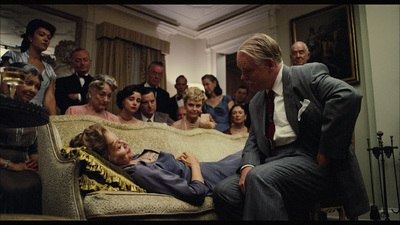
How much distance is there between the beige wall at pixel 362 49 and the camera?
4.36 meters

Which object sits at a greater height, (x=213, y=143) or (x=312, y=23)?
(x=312, y=23)

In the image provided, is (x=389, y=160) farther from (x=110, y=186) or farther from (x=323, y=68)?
(x=110, y=186)

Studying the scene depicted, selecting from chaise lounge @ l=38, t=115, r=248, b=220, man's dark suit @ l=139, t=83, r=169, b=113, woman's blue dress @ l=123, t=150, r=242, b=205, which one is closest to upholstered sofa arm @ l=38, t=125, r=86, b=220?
chaise lounge @ l=38, t=115, r=248, b=220

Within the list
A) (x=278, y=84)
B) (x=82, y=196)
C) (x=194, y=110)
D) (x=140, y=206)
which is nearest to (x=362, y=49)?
(x=194, y=110)

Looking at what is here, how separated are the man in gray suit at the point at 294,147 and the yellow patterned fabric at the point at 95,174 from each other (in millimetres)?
606

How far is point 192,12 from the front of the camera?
297 inches

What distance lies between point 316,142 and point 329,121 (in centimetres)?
22

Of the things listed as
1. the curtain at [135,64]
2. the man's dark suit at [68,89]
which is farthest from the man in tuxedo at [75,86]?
the curtain at [135,64]

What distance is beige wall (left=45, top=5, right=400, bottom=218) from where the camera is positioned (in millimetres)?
4359

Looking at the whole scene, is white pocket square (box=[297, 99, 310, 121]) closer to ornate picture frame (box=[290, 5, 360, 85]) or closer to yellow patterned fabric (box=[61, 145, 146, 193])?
yellow patterned fabric (box=[61, 145, 146, 193])

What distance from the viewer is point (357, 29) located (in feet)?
17.9

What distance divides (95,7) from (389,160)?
585 cm

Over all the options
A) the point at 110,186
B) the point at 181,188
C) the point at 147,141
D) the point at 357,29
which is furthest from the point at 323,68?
the point at 357,29

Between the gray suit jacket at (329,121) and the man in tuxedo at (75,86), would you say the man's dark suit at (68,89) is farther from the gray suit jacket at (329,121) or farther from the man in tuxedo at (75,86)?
the gray suit jacket at (329,121)
